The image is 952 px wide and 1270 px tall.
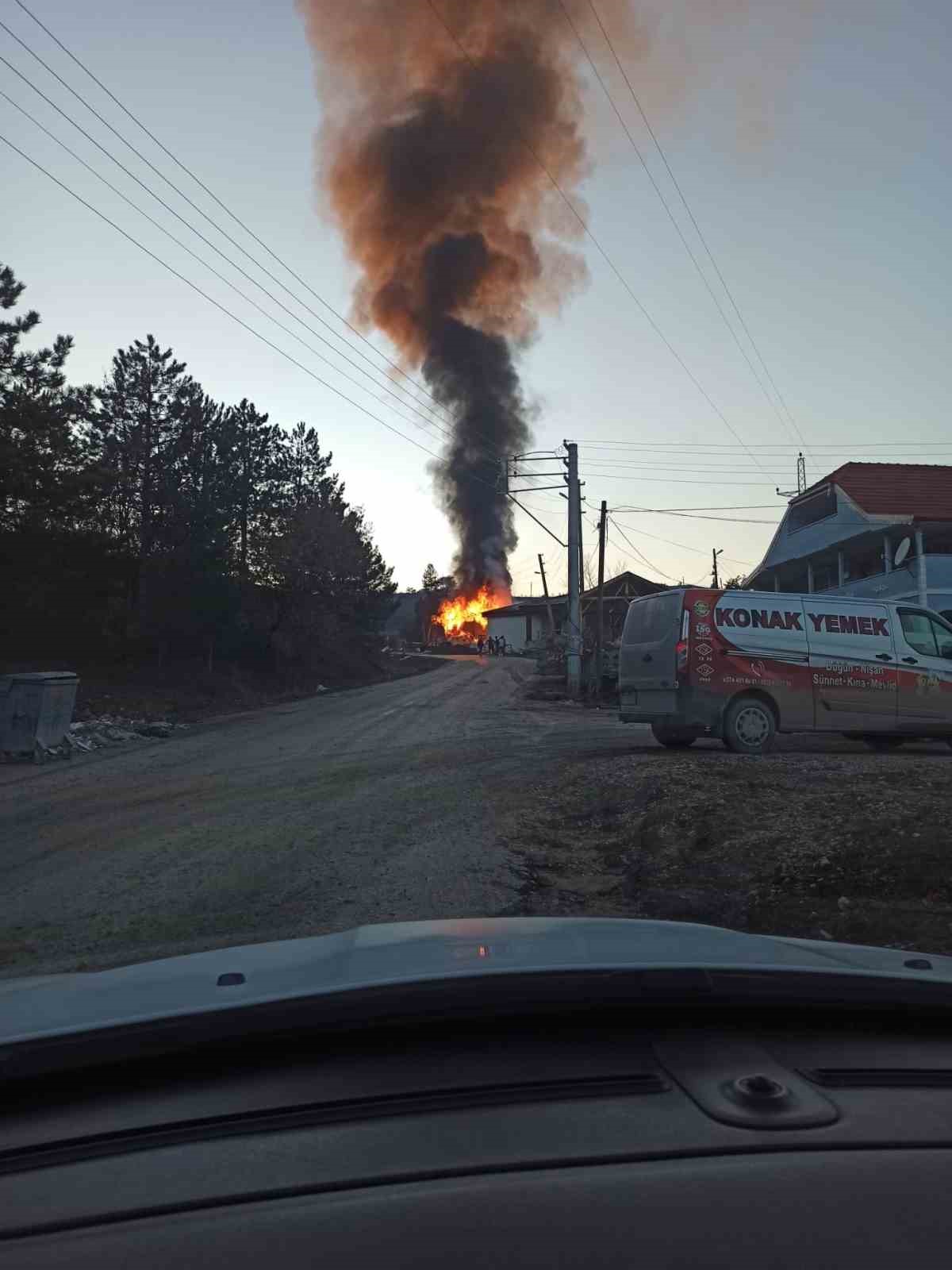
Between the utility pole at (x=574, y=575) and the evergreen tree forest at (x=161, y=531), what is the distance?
A: 36.8 ft

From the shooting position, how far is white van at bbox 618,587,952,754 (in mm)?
12359

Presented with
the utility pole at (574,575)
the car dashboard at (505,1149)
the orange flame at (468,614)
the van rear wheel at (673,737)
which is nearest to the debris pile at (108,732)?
the van rear wheel at (673,737)

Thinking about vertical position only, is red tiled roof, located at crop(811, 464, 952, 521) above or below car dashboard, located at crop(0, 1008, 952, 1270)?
above

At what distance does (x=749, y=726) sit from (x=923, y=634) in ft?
9.30

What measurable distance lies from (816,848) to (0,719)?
1365 centimetres

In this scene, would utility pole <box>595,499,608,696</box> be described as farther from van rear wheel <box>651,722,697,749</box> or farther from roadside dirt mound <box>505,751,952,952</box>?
roadside dirt mound <box>505,751,952,952</box>

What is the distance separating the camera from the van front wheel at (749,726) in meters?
12.4

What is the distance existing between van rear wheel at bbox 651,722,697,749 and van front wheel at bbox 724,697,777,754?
499mm

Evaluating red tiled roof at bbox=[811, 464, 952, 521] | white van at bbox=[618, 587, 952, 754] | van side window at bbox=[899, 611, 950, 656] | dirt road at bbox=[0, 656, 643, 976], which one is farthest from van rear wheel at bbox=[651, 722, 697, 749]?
red tiled roof at bbox=[811, 464, 952, 521]

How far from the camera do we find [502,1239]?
1302 millimetres

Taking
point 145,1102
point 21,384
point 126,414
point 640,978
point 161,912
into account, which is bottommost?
point 161,912

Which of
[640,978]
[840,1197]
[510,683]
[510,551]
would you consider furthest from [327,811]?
[510,551]

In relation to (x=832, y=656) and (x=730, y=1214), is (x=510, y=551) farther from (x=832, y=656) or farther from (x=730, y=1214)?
(x=730, y=1214)

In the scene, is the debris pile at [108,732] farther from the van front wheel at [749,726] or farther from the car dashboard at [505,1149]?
the car dashboard at [505,1149]
